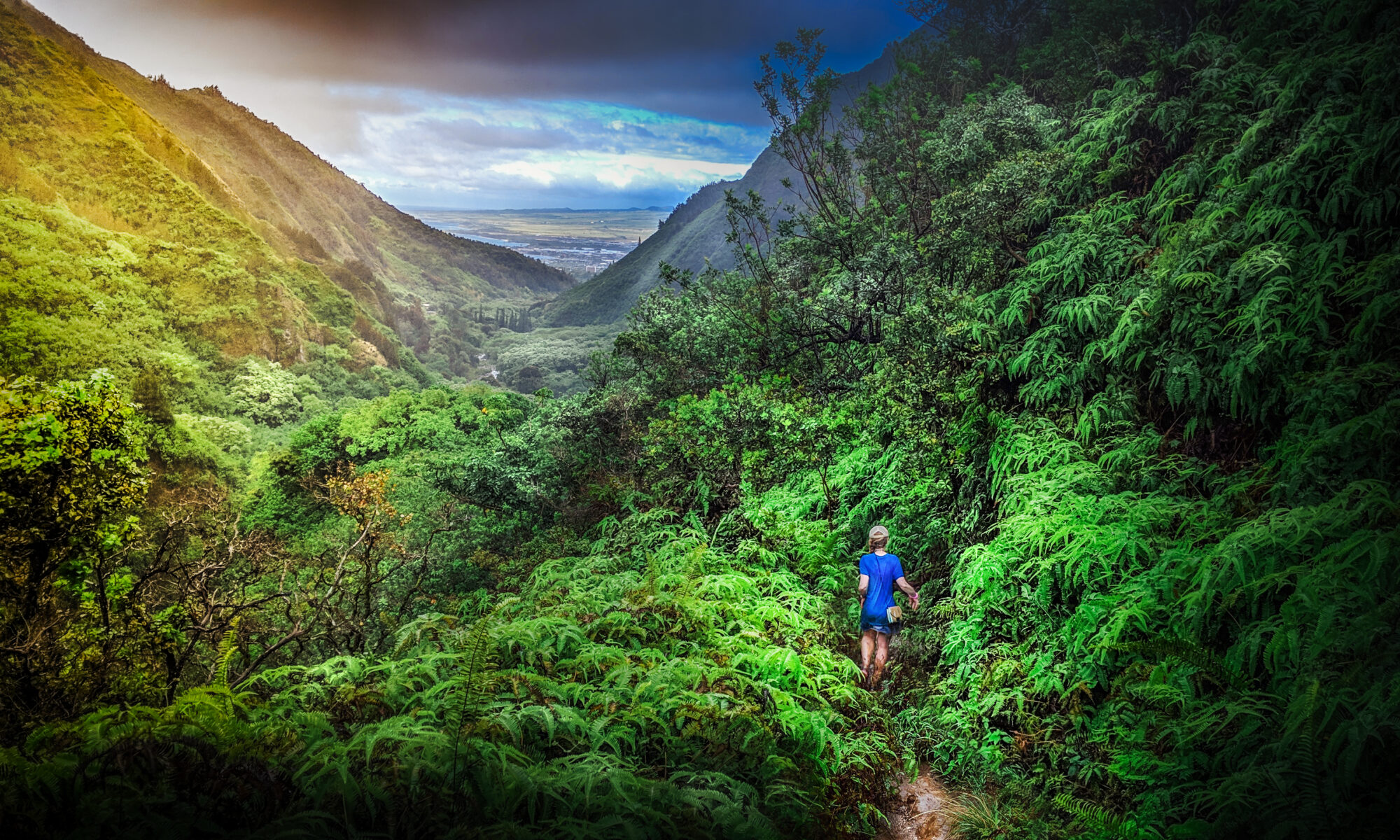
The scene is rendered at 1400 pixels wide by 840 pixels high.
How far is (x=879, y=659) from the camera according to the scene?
5633mm

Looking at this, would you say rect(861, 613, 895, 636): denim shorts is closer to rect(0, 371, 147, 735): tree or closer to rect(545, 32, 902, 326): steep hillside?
rect(0, 371, 147, 735): tree

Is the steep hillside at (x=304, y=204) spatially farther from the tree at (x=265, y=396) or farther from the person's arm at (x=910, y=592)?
the person's arm at (x=910, y=592)

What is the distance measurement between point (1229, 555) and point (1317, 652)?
825 mm

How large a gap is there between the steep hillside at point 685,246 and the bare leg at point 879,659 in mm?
52100

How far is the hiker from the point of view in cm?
561

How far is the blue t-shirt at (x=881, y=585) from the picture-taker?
5.64 m

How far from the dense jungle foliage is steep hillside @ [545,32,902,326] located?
4799cm

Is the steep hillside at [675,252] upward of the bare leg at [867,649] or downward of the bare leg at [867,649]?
upward

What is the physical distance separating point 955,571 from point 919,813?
227 centimetres

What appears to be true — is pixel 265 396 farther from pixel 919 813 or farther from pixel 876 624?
pixel 919 813

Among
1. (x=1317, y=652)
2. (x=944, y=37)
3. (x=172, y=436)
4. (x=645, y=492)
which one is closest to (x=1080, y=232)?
(x=1317, y=652)

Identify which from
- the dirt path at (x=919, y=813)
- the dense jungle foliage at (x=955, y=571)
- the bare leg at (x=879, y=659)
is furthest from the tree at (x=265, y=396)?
the dirt path at (x=919, y=813)

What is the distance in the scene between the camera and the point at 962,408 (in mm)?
7840

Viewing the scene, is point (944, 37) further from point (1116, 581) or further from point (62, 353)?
point (62, 353)
